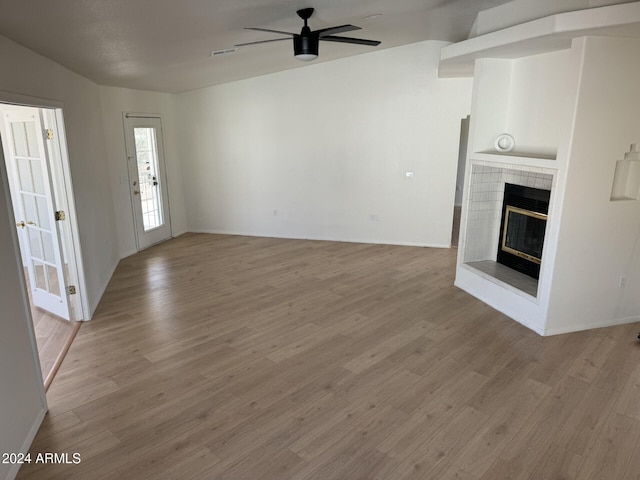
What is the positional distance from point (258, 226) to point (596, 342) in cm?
545

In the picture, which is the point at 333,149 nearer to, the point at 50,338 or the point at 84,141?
the point at 84,141

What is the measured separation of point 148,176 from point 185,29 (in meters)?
4.27

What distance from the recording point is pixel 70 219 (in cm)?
419

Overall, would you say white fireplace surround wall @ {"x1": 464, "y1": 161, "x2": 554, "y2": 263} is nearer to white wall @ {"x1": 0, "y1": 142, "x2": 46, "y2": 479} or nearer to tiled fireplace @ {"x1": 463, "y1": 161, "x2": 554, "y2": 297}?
tiled fireplace @ {"x1": 463, "y1": 161, "x2": 554, "y2": 297}

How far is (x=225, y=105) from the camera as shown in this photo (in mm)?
7410

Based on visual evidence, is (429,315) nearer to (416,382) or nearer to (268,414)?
(416,382)

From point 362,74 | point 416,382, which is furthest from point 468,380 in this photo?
point 362,74

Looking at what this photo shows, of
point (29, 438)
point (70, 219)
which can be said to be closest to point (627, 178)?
point (29, 438)

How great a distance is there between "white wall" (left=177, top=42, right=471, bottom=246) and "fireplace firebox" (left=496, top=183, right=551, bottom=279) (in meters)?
1.74

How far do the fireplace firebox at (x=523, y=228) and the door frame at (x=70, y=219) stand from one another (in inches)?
185

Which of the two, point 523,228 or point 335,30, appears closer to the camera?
point 335,30

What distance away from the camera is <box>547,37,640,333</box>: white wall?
356 cm

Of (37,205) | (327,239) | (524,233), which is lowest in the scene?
(327,239)

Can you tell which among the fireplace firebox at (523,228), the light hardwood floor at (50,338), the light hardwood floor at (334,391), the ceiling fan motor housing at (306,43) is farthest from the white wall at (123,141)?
the fireplace firebox at (523,228)
